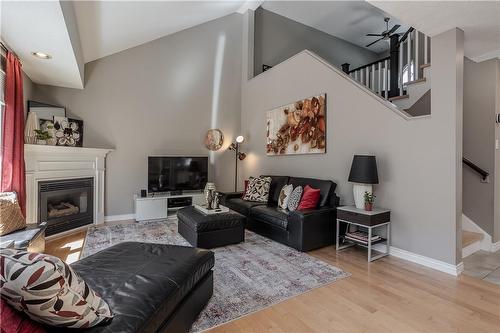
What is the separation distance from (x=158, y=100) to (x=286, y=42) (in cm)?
362

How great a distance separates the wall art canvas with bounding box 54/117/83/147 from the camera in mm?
4117

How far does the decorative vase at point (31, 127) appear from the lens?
365cm

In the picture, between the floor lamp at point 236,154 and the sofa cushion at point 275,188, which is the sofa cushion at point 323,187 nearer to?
the sofa cushion at point 275,188

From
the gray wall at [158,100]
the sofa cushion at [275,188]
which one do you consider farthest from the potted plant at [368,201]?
the gray wall at [158,100]

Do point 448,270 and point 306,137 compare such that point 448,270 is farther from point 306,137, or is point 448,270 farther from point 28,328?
point 28,328

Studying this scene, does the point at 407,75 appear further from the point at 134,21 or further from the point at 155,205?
the point at 155,205

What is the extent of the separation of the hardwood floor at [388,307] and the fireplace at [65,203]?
3390mm

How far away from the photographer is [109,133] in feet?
15.5

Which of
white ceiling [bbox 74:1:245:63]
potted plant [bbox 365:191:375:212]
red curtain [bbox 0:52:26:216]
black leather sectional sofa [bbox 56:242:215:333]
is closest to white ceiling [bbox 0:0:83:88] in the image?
red curtain [bbox 0:52:26:216]

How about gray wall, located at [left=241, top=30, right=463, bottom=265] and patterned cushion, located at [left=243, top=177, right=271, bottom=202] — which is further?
patterned cushion, located at [left=243, top=177, right=271, bottom=202]

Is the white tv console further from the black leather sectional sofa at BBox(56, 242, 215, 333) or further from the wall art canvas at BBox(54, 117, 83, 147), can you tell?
the black leather sectional sofa at BBox(56, 242, 215, 333)

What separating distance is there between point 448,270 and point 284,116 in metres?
3.29

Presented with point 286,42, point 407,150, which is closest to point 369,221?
point 407,150

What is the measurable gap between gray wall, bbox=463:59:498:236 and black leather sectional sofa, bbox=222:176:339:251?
1.82m
